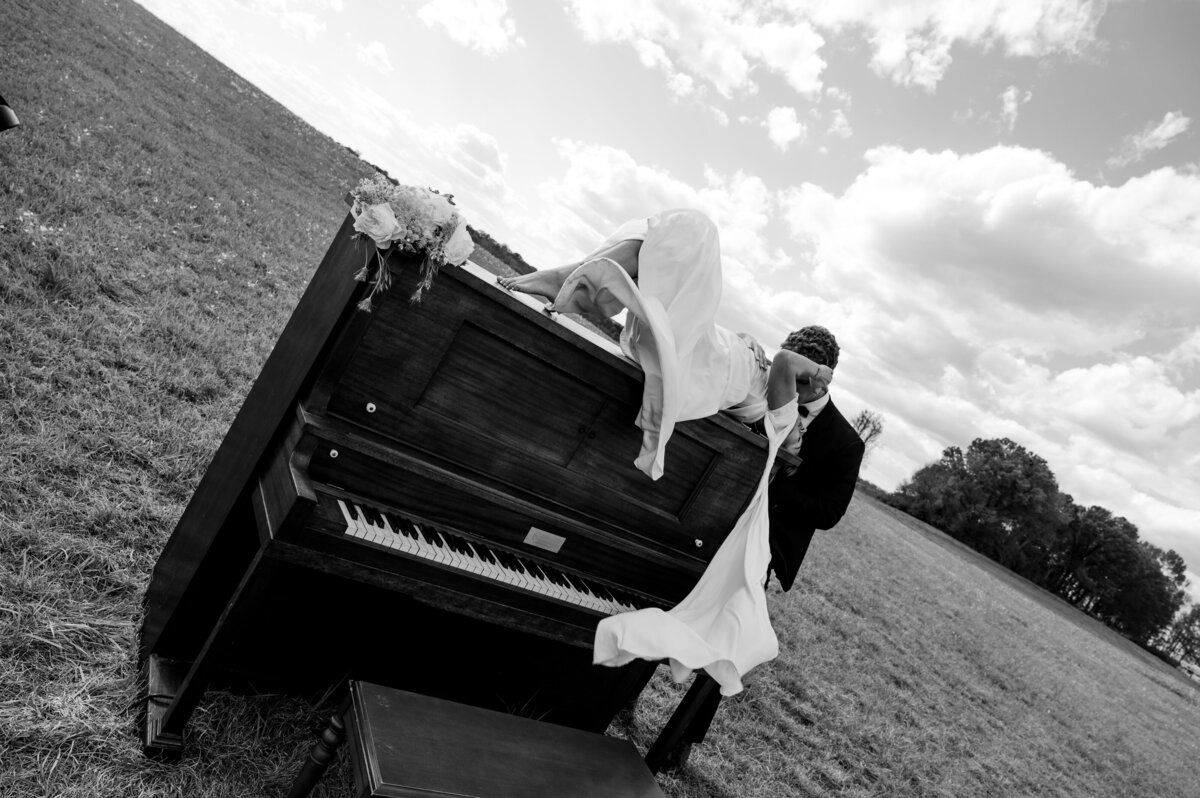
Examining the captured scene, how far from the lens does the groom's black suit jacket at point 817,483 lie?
166 inches

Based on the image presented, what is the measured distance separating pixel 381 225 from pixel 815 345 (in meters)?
2.39

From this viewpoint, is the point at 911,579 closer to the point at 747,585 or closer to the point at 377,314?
the point at 747,585

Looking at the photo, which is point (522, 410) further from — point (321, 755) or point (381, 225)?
point (321, 755)

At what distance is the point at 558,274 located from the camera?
3.29m

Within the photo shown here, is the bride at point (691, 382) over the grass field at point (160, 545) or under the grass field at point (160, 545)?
over

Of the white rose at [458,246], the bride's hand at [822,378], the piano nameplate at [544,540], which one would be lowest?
the piano nameplate at [544,540]

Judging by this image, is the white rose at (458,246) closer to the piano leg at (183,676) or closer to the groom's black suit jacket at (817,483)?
the piano leg at (183,676)

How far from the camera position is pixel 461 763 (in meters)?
2.61

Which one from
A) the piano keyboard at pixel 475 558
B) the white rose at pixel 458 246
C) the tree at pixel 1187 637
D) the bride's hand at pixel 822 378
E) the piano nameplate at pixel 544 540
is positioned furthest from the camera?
the tree at pixel 1187 637

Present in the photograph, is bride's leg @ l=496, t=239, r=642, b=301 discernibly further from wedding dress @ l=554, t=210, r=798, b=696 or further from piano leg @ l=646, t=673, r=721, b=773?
piano leg @ l=646, t=673, r=721, b=773

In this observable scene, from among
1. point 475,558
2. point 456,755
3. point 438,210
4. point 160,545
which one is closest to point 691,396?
point 475,558

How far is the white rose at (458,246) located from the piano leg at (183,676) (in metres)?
1.29

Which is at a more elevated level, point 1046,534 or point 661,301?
point 1046,534

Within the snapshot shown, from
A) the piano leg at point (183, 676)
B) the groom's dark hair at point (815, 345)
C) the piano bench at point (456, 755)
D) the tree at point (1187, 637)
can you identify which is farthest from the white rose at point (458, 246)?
the tree at point (1187, 637)
